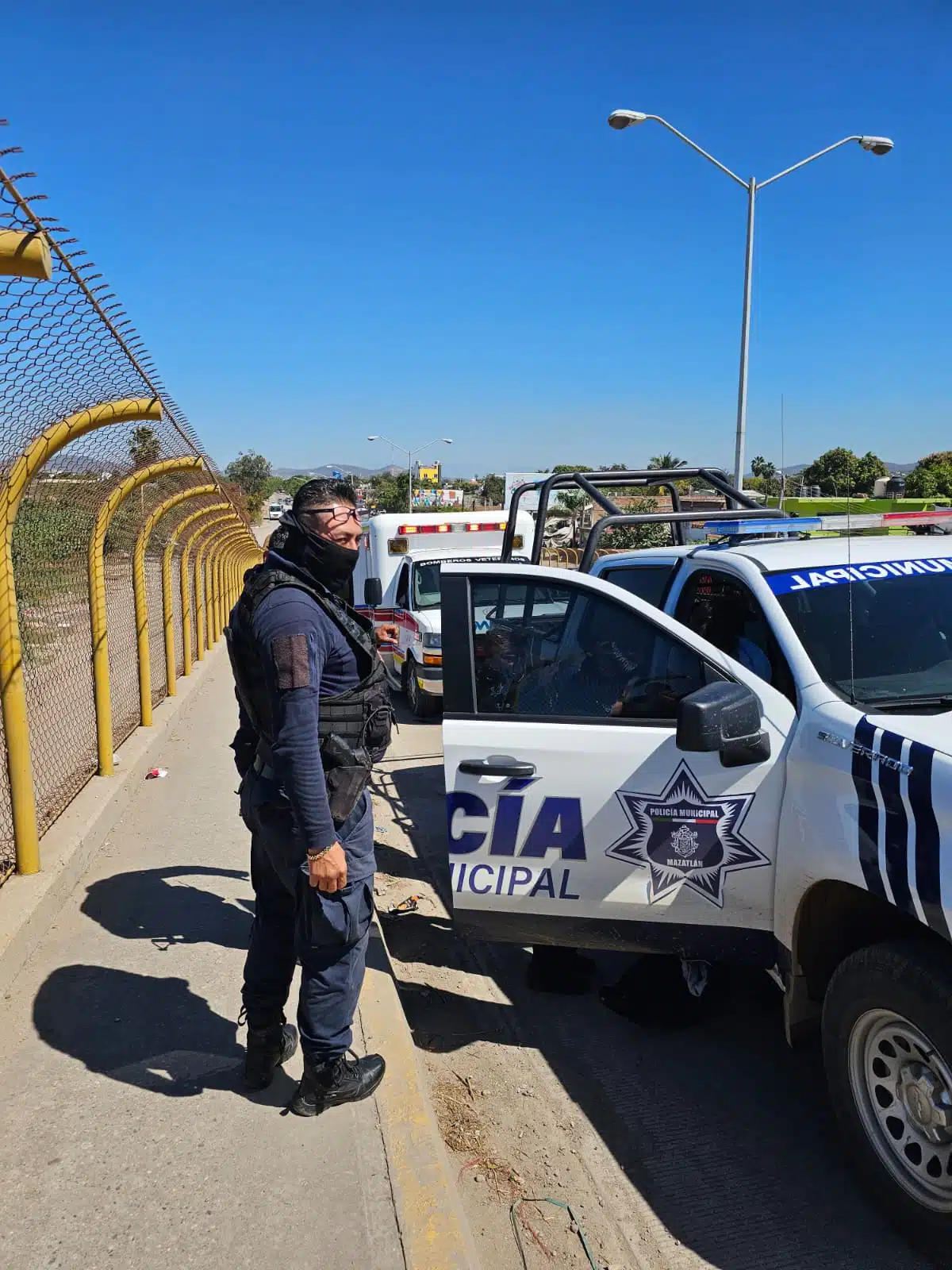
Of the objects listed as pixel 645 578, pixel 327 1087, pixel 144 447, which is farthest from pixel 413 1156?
pixel 144 447

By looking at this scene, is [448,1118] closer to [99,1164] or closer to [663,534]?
[99,1164]

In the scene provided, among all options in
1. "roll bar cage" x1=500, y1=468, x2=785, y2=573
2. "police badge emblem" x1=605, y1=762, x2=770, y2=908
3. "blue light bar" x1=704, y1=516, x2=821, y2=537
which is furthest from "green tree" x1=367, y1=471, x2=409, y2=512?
"police badge emblem" x1=605, y1=762, x2=770, y2=908

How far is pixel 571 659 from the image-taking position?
12.5 ft

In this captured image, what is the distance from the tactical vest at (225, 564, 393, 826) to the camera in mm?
2834

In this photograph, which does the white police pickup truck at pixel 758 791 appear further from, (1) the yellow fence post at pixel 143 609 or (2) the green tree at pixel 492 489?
(2) the green tree at pixel 492 489

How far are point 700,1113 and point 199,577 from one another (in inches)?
465

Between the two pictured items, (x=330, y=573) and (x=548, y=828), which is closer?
(x=330, y=573)

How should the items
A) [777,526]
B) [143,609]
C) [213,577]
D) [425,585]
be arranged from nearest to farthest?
1. [777,526]
2. [143,609]
3. [425,585]
4. [213,577]

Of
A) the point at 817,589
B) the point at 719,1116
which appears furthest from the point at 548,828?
the point at 817,589

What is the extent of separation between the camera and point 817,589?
3779 millimetres

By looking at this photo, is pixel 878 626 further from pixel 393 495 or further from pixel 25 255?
pixel 393 495

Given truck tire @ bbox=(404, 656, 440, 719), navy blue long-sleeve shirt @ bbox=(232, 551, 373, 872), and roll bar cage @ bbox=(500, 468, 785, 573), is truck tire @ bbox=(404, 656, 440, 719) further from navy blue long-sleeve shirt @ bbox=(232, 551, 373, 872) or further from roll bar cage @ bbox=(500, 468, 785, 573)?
navy blue long-sleeve shirt @ bbox=(232, 551, 373, 872)

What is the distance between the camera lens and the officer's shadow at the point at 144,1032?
3.18m

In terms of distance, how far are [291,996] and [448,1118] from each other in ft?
2.65
